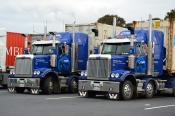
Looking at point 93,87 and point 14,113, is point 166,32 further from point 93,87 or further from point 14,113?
point 14,113

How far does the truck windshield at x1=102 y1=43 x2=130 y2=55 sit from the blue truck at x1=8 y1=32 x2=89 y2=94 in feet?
11.7

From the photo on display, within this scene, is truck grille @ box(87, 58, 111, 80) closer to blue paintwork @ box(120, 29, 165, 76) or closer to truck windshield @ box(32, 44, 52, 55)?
blue paintwork @ box(120, 29, 165, 76)

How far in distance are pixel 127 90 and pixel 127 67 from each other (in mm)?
1136

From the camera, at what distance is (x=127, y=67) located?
21000mm

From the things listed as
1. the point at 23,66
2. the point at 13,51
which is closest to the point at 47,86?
the point at 23,66

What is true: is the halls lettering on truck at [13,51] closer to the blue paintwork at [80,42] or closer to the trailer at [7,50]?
the trailer at [7,50]

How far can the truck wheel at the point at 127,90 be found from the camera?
2028 centimetres

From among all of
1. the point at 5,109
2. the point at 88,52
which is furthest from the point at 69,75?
the point at 5,109

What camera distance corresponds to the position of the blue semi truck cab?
66.6ft

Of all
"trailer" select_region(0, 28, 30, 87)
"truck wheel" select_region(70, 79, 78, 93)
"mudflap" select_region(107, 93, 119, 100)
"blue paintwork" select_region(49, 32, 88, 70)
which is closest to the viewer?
"mudflap" select_region(107, 93, 119, 100)

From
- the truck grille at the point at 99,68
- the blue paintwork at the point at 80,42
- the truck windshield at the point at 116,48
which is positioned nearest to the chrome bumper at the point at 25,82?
the blue paintwork at the point at 80,42

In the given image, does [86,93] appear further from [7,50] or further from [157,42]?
[7,50]

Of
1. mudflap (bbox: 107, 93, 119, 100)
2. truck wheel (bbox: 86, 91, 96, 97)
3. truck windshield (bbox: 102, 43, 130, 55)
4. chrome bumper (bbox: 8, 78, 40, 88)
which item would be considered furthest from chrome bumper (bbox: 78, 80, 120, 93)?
chrome bumper (bbox: 8, 78, 40, 88)

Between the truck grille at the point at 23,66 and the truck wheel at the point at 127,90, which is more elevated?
the truck grille at the point at 23,66
